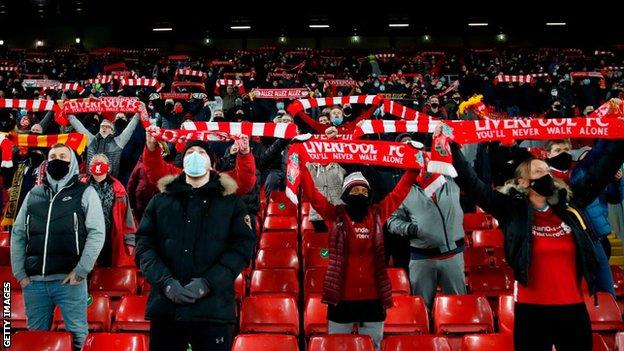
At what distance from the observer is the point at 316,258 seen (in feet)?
19.7

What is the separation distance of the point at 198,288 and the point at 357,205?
59.1 inches

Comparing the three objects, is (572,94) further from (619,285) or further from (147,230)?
(147,230)

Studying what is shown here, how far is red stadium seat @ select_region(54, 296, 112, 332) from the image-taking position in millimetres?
4730

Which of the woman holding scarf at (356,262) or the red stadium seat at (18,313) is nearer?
the woman holding scarf at (356,262)

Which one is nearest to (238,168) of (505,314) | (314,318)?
(314,318)

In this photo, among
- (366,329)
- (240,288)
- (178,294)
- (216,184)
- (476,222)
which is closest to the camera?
(178,294)

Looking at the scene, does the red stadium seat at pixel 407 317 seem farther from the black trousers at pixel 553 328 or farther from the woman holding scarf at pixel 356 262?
the black trousers at pixel 553 328

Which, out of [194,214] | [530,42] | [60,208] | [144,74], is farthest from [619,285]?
[530,42]

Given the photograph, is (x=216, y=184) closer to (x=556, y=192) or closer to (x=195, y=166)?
(x=195, y=166)

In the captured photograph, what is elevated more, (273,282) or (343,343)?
(273,282)

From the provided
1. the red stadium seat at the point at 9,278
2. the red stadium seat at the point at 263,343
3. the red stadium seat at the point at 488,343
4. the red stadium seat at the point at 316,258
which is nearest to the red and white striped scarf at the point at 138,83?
the red stadium seat at the point at 9,278

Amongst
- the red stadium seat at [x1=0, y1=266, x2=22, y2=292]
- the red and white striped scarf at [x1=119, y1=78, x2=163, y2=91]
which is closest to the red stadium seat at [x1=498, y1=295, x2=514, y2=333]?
the red stadium seat at [x1=0, y1=266, x2=22, y2=292]

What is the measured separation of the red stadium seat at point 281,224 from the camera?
731cm

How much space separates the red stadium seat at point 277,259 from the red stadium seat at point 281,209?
1713 millimetres
